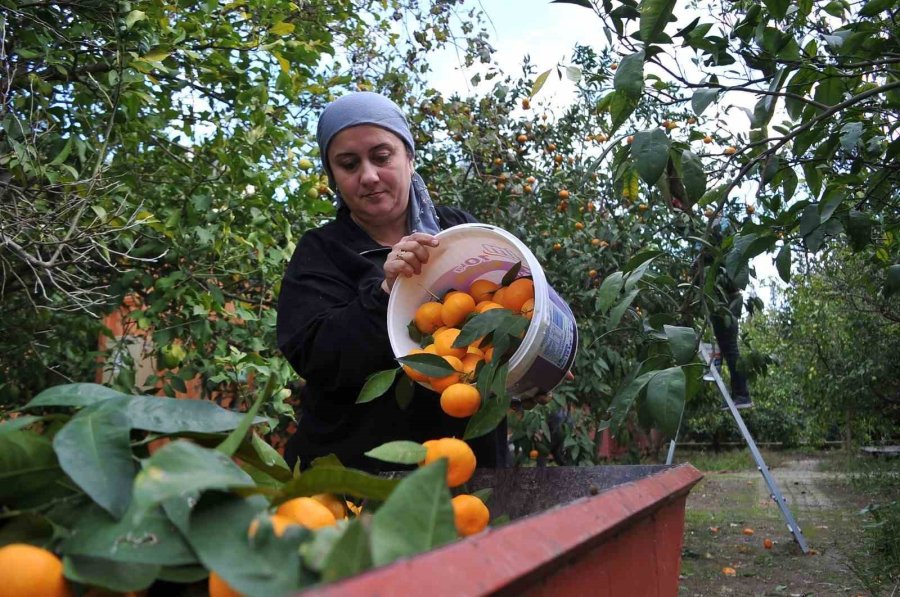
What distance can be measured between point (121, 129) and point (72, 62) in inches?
11.5

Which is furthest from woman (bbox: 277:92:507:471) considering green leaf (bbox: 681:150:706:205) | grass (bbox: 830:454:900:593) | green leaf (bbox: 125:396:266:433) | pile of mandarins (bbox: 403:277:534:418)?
grass (bbox: 830:454:900:593)

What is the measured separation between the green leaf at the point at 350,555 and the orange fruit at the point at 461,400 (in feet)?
3.04

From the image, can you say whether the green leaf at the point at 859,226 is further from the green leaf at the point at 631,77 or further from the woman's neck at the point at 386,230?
the woman's neck at the point at 386,230

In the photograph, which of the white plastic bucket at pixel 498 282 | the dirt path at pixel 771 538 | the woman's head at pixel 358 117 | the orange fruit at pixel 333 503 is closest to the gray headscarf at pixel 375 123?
the woman's head at pixel 358 117

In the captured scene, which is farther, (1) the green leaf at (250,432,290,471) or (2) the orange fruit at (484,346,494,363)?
(2) the orange fruit at (484,346,494,363)

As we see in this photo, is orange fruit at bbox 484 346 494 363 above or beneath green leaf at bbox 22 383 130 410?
above

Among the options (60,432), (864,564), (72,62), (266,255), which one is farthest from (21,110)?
(864,564)

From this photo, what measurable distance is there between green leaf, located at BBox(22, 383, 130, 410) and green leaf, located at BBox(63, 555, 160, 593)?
0.26 meters

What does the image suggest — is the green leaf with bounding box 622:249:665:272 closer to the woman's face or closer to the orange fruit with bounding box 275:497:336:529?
the woman's face

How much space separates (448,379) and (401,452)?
51cm

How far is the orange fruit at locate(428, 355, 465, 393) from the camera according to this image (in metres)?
1.69

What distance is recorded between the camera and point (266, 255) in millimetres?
3580

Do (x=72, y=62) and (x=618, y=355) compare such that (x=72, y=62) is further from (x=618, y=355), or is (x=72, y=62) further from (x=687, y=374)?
(x=618, y=355)

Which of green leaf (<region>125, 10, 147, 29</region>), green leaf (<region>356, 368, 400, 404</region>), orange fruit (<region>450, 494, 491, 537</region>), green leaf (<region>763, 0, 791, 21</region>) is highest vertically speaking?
green leaf (<region>125, 10, 147, 29</region>)
